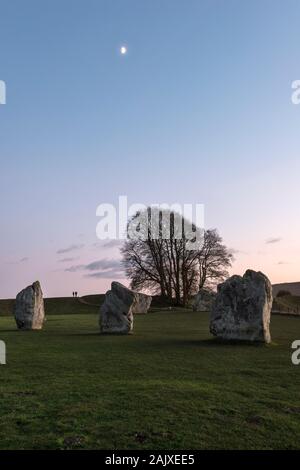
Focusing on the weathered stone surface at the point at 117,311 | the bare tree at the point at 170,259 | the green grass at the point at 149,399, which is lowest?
the green grass at the point at 149,399

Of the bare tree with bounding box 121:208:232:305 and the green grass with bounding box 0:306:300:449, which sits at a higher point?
the bare tree with bounding box 121:208:232:305

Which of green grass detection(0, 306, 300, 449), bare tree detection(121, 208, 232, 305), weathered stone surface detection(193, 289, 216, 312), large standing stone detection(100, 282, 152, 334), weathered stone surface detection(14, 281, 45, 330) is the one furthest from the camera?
bare tree detection(121, 208, 232, 305)

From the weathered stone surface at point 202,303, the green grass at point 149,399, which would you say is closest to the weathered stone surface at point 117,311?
the green grass at point 149,399

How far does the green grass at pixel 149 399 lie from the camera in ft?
23.4

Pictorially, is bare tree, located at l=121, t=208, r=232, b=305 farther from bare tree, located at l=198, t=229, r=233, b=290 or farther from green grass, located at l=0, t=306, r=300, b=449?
green grass, located at l=0, t=306, r=300, b=449

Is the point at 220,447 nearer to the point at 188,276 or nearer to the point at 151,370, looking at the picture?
the point at 151,370

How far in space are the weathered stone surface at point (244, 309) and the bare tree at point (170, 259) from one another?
40386 mm

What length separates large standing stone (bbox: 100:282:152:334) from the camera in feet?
73.5

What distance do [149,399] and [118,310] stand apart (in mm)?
13547

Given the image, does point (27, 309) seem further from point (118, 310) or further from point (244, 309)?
point (244, 309)

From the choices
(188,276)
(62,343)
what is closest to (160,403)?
(62,343)

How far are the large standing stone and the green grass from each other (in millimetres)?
6181

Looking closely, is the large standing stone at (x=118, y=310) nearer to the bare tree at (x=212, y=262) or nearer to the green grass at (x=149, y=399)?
Answer: the green grass at (x=149, y=399)

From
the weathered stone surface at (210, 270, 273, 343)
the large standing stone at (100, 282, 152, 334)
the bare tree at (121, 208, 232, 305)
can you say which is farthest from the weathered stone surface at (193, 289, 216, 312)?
the weathered stone surface at (210, 270, 273, 343)
